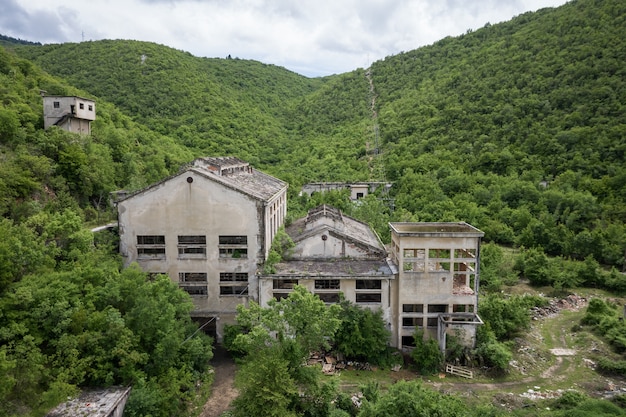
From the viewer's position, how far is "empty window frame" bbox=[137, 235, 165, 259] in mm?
29297

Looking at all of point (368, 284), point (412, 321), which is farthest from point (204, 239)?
point (412, 321)

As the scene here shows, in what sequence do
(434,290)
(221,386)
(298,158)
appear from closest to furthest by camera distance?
1. (221,386)
2. (434,290)
3. (298,158)

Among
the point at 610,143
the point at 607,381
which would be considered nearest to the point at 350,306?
the point at 607,381

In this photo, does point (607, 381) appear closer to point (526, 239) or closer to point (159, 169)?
point (526, 239)

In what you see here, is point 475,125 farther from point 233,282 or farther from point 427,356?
point 233,282

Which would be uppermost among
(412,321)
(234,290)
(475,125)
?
(475,125)

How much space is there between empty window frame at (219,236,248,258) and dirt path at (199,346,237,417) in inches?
251

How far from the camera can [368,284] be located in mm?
28375

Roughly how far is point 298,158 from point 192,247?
5319 cm

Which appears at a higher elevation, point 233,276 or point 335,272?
point 335,272

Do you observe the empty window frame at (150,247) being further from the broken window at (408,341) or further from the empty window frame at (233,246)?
the broken window at (408,341)

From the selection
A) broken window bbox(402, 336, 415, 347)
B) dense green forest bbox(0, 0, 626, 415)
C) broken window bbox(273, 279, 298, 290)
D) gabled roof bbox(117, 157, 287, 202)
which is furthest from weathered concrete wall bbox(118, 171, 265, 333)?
broken window bbox(402, 336, 415, 347)

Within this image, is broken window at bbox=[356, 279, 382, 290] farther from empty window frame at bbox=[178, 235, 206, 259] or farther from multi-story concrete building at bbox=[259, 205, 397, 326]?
empty window frame at bbox=[178, 235, 206, 259]

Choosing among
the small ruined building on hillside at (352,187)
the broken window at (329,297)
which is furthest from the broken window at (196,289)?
the small ruined building on hillside at (352,187)
